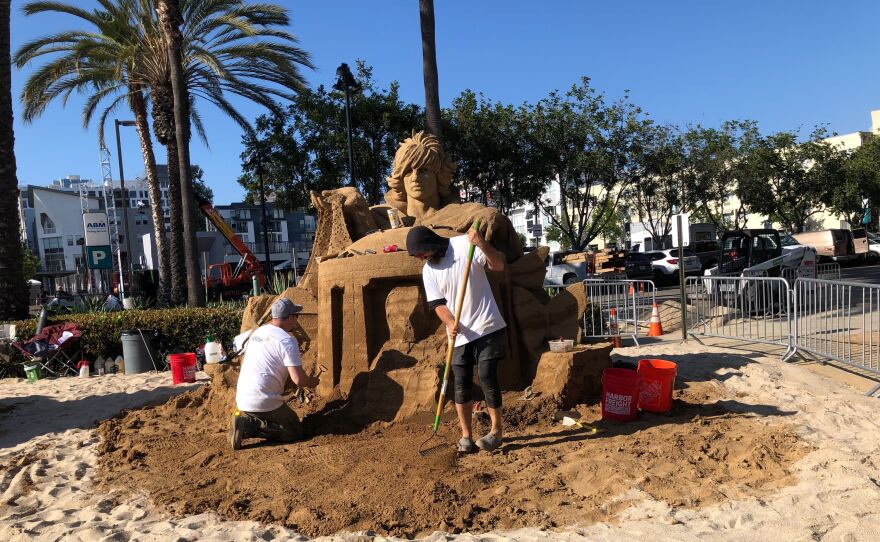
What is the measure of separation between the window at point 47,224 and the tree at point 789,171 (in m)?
54.4

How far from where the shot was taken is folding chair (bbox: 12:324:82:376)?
957 centimetres

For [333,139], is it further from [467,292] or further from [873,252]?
[873,252]

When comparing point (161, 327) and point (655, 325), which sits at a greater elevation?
point (161, 327)

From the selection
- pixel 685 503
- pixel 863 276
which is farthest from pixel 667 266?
pixel 685 503

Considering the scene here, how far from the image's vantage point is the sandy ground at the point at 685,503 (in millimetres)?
3119

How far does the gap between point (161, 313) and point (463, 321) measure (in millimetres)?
→ 7587

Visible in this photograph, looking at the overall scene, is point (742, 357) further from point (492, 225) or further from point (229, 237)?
point (229, 237)

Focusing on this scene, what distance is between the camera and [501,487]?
368 centimetres

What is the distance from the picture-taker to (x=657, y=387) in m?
5.09

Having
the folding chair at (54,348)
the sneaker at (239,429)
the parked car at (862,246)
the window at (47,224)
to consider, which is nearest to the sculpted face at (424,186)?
the sneaker at (239,429)

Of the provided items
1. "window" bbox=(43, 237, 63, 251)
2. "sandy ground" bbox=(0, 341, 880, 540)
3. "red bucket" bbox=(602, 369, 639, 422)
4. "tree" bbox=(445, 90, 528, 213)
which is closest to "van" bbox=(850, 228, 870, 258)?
"tree" bbox=(445, 90, 528, 213)

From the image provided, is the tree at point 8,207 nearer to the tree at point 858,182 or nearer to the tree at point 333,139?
the tree at point 333,139

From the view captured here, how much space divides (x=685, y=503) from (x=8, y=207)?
11.4 metres

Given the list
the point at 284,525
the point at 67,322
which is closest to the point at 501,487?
the point at 284,525
